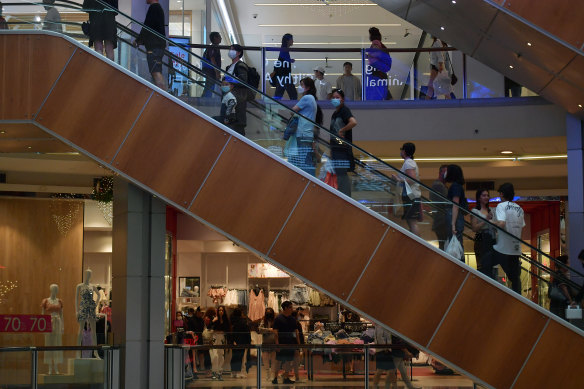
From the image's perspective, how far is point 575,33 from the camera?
11.4 meters

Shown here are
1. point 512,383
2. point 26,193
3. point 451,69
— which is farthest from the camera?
point 26,193

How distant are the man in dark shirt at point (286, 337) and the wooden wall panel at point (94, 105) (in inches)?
145

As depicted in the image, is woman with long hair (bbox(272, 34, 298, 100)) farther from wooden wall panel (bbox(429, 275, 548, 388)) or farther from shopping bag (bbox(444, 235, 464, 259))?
wooden wall panel (bbox(429, 275, 548, 388))

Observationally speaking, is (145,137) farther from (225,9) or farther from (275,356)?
(225,9)

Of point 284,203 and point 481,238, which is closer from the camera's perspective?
point 481,238

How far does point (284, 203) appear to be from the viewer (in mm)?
11078

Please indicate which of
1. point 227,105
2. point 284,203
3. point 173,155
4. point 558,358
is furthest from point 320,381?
point 227,105

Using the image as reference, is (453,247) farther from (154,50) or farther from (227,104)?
(154,50)

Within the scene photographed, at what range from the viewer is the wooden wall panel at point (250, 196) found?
1108 centimetres

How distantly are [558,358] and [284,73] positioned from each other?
27.0 feet

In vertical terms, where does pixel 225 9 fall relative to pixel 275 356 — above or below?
above

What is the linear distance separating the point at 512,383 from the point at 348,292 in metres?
2.27

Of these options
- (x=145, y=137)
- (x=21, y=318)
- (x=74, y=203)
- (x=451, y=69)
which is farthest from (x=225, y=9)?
(x=145, y=137)

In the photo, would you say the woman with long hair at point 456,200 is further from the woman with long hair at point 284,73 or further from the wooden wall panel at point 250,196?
the woman with long hair at point 284,73
